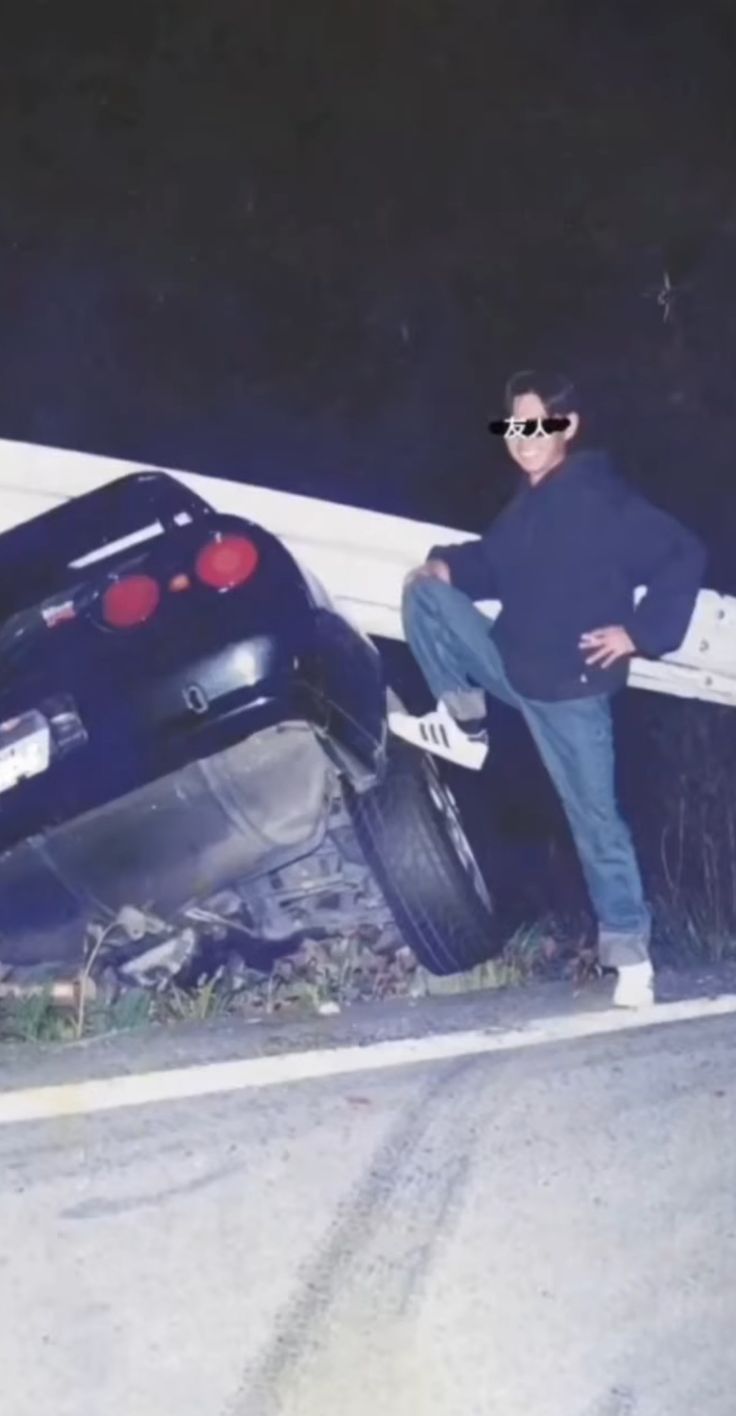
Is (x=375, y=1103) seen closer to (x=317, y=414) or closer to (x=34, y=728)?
(x=34, y=728)

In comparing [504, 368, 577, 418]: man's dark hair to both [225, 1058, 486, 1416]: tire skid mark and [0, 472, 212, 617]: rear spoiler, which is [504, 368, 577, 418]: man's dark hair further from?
[225, 1058, 486, 1416]: tire skid mark

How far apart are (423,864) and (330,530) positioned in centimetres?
77

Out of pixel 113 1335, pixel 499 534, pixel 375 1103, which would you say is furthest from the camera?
pixel 499 534

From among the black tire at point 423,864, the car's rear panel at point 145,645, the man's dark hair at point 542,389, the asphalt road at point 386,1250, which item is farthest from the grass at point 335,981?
the man's dark hair at point 542,389

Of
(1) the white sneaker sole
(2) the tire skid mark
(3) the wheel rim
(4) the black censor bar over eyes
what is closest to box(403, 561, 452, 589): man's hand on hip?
(4) the black censor bar over eyes

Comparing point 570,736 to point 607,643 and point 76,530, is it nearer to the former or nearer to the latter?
point 607,643

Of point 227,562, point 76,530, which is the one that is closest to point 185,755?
point 227,562

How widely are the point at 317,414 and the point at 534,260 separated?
0.62 meters

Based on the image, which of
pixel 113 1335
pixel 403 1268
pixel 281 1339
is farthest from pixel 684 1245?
pixel 113 1335

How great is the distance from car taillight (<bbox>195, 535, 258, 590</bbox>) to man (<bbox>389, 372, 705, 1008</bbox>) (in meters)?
0.38

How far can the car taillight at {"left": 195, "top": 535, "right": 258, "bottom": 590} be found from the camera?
4129 mm

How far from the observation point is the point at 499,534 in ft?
14.1

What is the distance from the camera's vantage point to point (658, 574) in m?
4.33

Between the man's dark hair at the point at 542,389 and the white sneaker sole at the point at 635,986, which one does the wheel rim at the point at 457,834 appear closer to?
the white sneaker sole at the point at 635,986
